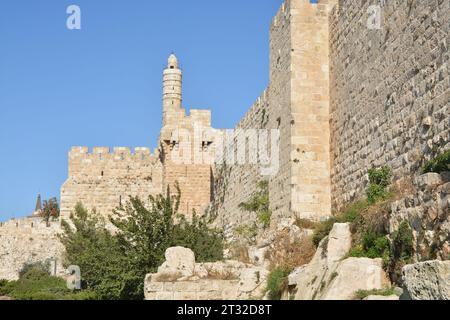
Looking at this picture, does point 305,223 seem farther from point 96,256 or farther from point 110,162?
point 110,162

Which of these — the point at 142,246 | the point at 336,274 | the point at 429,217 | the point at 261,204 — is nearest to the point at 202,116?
the point at 261,204

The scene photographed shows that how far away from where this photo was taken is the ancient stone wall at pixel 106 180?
2753 cm

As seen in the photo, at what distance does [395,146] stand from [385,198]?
0.60 m

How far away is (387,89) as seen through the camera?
11141 mm

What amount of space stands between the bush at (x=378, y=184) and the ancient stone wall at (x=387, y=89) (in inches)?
4.6

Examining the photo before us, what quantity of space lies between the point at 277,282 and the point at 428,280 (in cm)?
380

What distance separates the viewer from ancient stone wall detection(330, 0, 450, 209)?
9547 millimetres

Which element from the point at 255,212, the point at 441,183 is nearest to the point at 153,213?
the point at 255,212

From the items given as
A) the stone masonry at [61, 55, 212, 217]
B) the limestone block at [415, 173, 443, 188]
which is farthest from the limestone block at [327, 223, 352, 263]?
the stone masonry at [61, 55, 212, 217]

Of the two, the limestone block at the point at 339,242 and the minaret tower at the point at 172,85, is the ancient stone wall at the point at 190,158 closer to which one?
the minaret tower at the point at 172,85

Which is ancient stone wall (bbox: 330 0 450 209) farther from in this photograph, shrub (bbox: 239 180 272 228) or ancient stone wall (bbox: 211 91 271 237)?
ancient stone wall (bbox: 211 91 271 237)

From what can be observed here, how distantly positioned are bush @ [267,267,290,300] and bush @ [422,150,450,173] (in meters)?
1.97

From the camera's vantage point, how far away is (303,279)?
9641 millimetres

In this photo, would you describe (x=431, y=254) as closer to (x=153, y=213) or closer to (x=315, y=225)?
(x=315, y=225)
